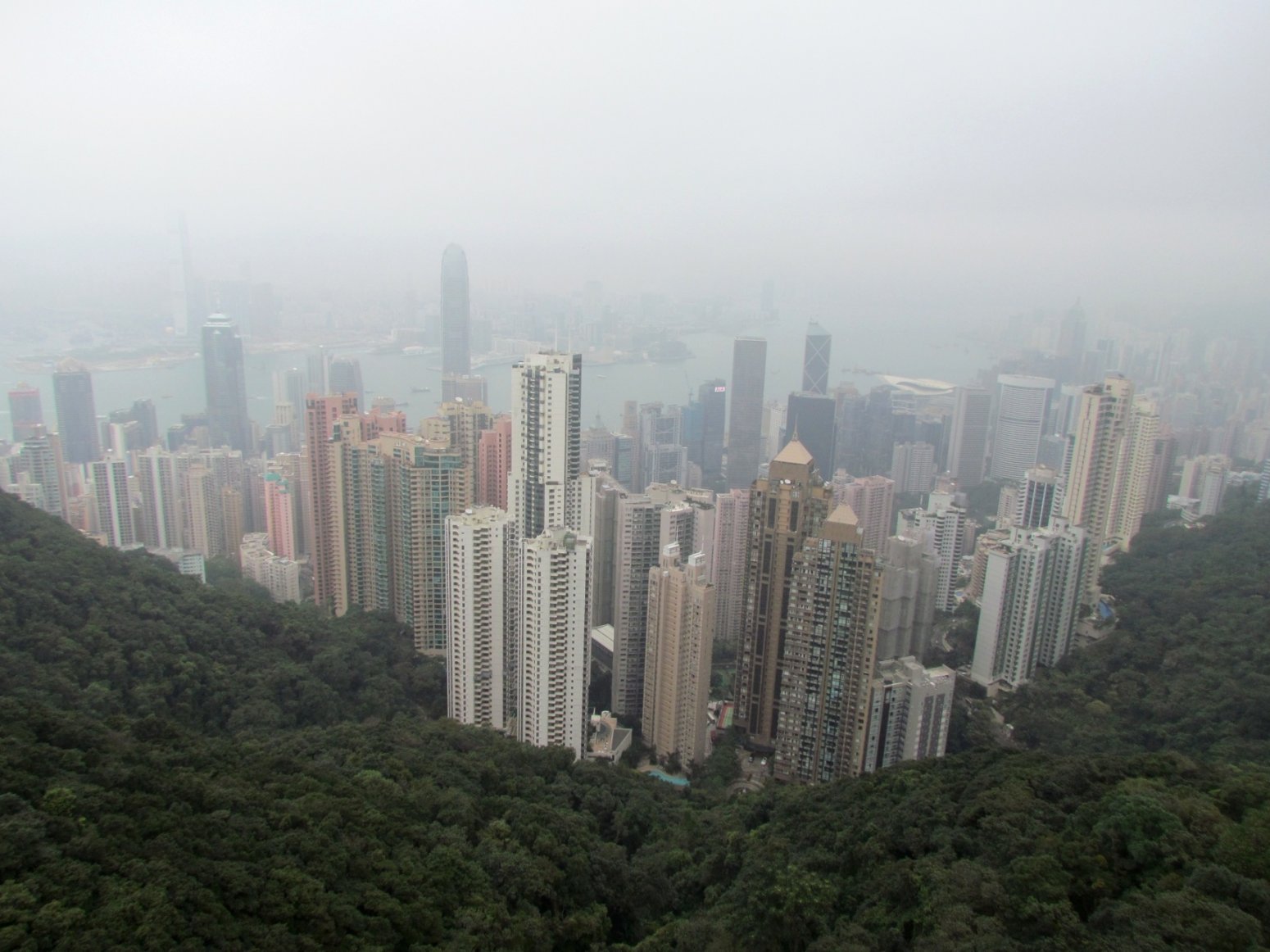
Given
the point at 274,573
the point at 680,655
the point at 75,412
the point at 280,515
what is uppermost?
the point at 75,412

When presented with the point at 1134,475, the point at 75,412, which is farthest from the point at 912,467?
the point at 75,412

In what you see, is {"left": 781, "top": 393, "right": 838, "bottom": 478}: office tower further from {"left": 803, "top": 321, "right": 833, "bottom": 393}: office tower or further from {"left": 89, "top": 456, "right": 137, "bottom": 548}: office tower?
{"left": 89, "top": 456, "right": 137, "bottom": 548}: office tower

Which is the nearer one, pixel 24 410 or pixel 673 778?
pixel 673 778

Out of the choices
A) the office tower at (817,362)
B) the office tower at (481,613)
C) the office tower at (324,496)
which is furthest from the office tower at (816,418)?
the office tower at (481,613)

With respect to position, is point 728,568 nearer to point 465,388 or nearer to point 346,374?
point 465,388

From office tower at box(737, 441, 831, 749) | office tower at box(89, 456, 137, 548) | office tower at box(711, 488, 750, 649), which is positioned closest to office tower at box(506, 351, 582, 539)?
office tower at box(737, 441, 831, 749)
